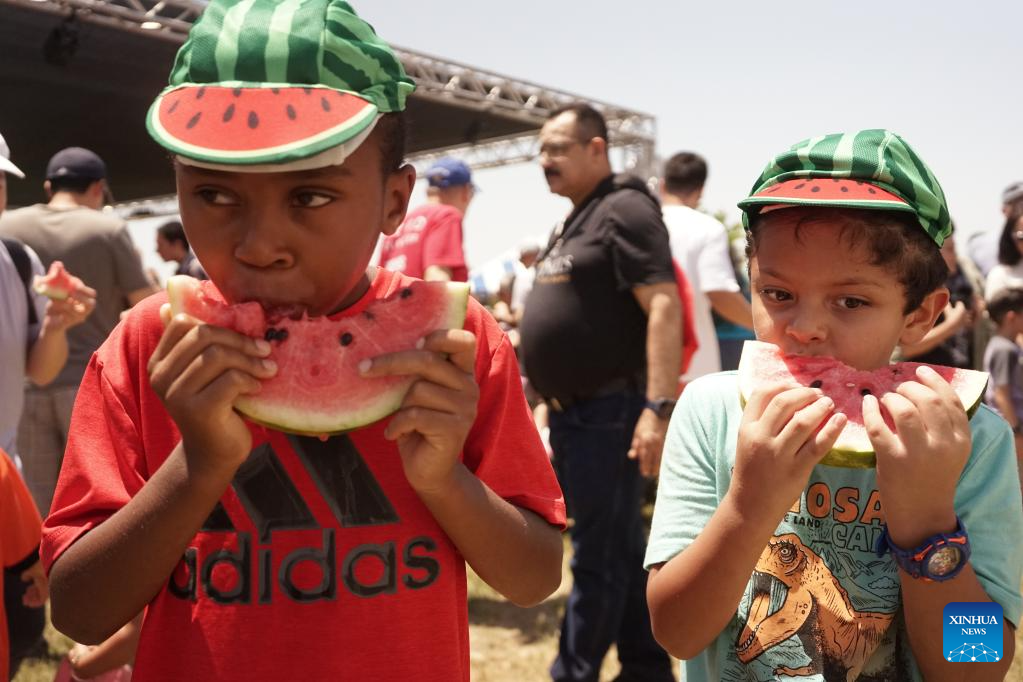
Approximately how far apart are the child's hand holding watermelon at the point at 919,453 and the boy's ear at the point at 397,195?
98 cm

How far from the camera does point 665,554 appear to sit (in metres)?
1.98

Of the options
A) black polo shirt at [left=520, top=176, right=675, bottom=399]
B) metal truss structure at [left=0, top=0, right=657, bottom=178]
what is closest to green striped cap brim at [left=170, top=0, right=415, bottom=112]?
black polo shirt at [left=520, top=176, right=675, bottom=399]

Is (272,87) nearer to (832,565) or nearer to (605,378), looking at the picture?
(832,565)

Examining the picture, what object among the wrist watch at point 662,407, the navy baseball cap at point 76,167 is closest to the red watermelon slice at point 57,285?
the navy baseball cap at point 76,167

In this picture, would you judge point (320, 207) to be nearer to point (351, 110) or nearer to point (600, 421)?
point (351, 110)

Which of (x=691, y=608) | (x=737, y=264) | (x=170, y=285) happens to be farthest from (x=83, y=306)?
(x=737, y=264)

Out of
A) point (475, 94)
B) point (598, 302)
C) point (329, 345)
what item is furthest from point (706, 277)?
point (475, 94)

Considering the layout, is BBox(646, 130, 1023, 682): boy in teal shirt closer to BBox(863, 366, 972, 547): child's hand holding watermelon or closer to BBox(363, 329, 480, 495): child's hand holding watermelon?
BBox(863, 366, 972, 547): child's hand holding watermelon

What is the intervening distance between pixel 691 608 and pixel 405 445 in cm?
67

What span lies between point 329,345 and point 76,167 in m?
5.34

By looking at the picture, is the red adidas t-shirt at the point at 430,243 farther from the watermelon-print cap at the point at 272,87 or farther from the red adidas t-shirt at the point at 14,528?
the watermelon-print cap at the point at 272,87

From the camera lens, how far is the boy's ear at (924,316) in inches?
82.1

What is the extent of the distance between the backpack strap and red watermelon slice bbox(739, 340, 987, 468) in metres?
3.55

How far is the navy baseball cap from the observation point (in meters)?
6.34
